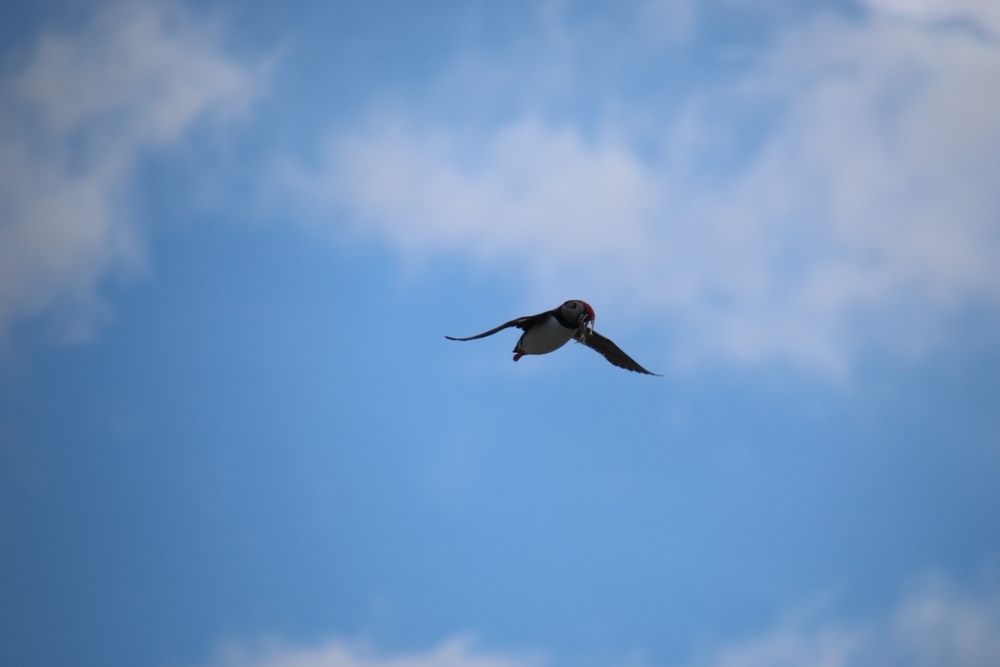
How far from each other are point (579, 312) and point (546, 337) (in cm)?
164

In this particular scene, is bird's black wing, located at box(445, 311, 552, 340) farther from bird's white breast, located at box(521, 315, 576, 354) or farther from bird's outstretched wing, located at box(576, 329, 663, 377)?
bird's outstretched wing, located at box(576, 329, 663, 377)

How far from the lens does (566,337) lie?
1011 inches

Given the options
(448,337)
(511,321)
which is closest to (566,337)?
(511,321)

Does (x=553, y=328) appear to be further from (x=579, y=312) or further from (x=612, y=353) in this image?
(x=612, y=353)

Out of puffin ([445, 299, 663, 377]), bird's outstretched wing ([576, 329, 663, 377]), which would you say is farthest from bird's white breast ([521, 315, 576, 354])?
bird's outstretched wing ([576, 329, 663, 377])

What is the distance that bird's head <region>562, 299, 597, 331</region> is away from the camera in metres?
24.5

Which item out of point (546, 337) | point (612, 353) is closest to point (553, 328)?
point (546, 337)

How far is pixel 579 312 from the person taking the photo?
24.5 metres

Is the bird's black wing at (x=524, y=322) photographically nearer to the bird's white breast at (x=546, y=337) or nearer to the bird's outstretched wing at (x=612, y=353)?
the bird's white breast at (x=546, y=337)

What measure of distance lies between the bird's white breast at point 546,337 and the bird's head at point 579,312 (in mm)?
577

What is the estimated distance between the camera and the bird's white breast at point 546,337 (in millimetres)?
25422

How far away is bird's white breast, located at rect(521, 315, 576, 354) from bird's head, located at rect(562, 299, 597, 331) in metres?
0.58

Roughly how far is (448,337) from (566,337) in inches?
134

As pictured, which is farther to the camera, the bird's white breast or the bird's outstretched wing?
the bird's outstretched wing
